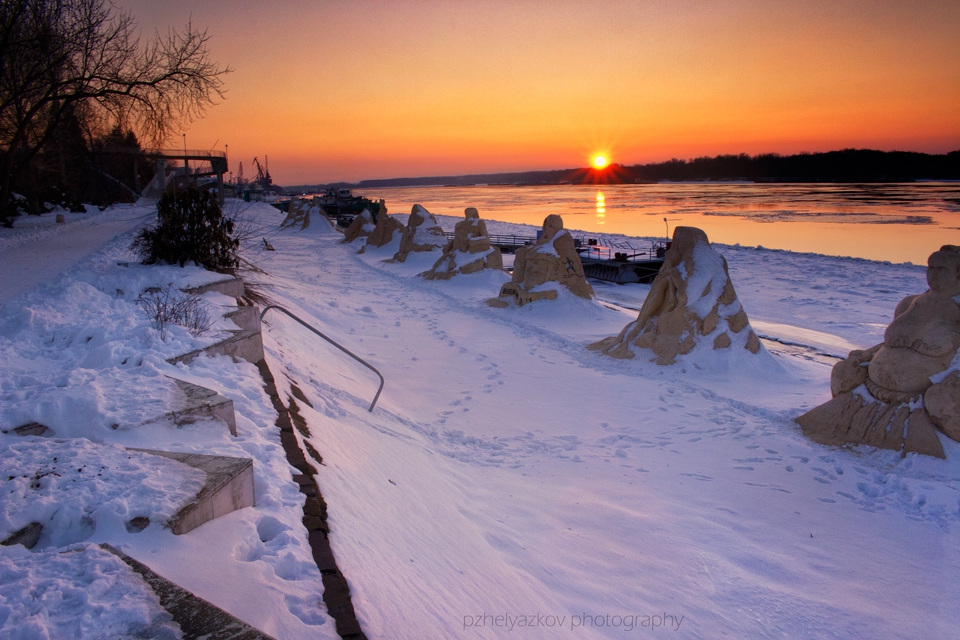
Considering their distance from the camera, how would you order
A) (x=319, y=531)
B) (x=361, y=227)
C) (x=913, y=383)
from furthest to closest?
(x=361, y=227) < (x=913, y=383) < (x=319, y=531)

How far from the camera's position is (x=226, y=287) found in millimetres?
9281

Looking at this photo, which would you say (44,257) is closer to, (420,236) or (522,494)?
(522,494)

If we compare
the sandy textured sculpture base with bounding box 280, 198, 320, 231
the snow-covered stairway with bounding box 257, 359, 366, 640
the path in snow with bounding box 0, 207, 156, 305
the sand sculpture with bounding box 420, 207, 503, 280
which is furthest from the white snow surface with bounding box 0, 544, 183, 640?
the sandy textured sculpture base with bounding box 280, 198, 320, 231

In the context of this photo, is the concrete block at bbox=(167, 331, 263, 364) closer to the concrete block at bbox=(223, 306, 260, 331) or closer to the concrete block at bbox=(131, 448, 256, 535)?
the concrete block at bbox=(223, 306, 260, 331)

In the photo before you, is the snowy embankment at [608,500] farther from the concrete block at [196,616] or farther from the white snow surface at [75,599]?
the white snow surface at [75,599]

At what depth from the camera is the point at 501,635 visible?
134 inches

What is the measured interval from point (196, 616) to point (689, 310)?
1000cm

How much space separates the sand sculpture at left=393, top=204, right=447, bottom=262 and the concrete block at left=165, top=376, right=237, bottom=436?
858 inches

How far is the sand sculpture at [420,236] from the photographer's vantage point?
2625cm

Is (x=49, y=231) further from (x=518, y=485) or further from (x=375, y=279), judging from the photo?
(x=518, y=485)

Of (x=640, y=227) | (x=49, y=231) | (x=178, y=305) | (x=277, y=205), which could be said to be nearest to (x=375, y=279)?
(x=49, y=231)

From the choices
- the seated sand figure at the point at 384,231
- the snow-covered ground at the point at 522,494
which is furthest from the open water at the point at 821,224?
the snow-covered ground at the point at 522,494

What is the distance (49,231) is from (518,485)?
69.7 feet

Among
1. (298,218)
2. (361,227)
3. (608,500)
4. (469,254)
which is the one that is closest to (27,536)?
(608,500)
